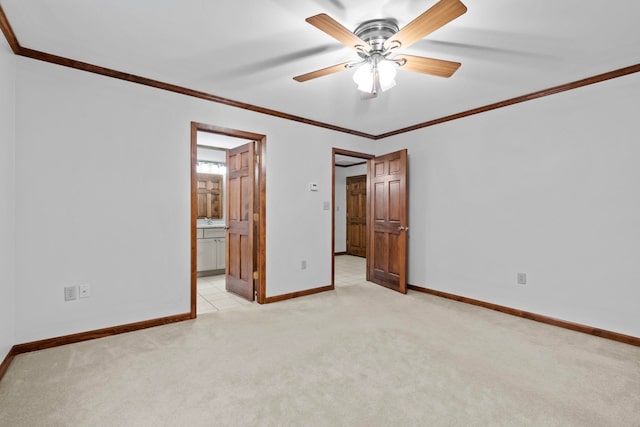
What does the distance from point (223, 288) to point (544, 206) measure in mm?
4186

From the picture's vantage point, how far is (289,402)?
5.92 feet

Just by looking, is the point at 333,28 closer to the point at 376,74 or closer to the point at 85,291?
the point at 376,74

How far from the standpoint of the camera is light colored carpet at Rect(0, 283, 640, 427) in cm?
169

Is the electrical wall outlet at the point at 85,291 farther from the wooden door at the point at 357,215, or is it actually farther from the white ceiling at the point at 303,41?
the wooden door at the point at 357,215

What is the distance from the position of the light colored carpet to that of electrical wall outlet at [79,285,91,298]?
0.40 m

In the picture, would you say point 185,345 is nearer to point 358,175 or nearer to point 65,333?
point 65,333

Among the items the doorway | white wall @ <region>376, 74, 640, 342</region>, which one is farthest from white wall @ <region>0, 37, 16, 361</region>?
white wall @ <region>376, 74, 640, 342</region>

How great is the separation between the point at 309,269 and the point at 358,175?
4212mm

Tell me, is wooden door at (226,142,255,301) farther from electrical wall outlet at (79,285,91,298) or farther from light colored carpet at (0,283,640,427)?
electrical wall outlet at (79,285,91,298)

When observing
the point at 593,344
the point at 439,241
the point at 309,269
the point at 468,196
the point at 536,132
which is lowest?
the point at 593,344

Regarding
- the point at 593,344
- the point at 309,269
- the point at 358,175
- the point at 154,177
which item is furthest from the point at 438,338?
the point at 358,175

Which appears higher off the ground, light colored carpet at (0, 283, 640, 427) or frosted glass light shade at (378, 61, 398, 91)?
frosted glass light shade at (378, 61, 398, 91)

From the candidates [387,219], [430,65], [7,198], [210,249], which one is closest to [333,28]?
[430,65]

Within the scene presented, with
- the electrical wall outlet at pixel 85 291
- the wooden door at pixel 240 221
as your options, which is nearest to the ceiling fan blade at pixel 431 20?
the wooden door at pixel 240 221
